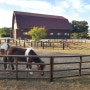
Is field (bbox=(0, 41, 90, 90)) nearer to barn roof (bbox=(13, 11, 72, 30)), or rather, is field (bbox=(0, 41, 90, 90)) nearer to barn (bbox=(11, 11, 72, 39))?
barn (bbox=(11, 11, 72, 39))

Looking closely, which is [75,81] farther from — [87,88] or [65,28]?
[65,28]

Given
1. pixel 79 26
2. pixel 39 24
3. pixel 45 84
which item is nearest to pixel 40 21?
pixel 39 24

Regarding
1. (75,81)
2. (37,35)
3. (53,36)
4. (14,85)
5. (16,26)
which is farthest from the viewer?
(53,36)

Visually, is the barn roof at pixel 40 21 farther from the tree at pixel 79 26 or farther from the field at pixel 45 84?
the field at pixel 45 84

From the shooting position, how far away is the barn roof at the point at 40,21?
7105cm

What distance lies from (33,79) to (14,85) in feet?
4.14

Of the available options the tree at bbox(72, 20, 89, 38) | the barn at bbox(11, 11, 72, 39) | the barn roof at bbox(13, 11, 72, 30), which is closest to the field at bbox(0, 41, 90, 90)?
the barn at bbox(11, 11, 72, 39)

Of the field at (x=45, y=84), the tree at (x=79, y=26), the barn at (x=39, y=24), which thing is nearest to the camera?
the field at (x=45, y=84)

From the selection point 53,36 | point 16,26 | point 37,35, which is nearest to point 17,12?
point 16,26

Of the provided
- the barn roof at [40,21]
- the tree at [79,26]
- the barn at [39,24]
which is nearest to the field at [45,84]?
the barn at [39,24]

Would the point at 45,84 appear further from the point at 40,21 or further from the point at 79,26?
the point at 79,26

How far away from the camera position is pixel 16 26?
2810 inches

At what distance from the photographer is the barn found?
233 feet

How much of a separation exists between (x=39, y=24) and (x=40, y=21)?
1472mm
